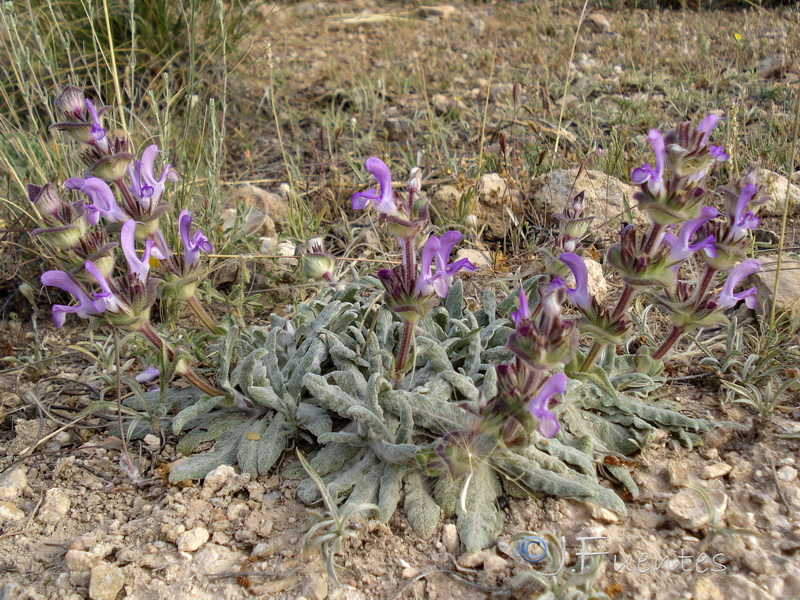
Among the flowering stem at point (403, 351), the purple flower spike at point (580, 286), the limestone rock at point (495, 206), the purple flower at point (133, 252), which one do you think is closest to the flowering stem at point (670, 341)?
the purple flower spike at point (580, 286)

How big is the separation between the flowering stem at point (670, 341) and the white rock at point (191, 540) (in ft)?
5.77

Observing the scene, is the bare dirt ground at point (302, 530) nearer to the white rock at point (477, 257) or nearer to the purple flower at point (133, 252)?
the purple flower at point (133, 252)

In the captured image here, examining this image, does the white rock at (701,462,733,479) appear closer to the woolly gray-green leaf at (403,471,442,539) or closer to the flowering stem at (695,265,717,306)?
the flowering stem at (695,265,717,306)

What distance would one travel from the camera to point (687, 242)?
2.00 meters

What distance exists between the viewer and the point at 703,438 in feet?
7.64

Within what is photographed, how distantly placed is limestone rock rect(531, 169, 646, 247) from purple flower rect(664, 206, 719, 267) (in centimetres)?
149

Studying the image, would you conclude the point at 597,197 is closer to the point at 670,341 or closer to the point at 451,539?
the point at 670,341

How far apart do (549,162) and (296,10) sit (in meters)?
4.96

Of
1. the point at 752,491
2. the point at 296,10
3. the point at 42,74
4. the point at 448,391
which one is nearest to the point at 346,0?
the point at 296,10

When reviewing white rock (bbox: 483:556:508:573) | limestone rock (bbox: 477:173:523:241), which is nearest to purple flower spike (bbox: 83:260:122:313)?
white rock (bbox: 483:556:508:573)

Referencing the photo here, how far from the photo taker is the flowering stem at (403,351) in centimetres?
226

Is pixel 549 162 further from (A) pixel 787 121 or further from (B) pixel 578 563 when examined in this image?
(B) pixel 578 563

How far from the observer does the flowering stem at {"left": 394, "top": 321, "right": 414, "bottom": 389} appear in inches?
89.0

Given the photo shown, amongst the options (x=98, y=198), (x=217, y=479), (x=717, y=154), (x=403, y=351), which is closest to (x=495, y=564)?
(x=403, y=351)
